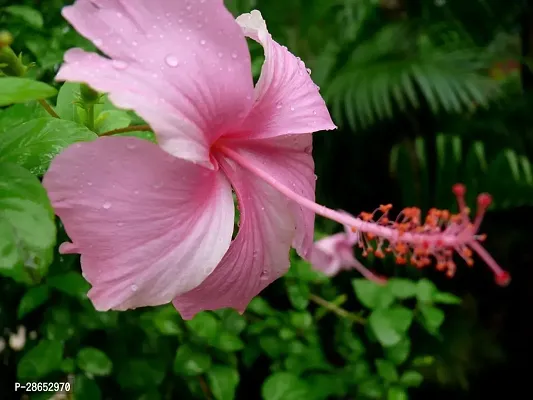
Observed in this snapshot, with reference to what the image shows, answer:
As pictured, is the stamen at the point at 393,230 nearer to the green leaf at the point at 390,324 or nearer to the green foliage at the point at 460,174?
the green leaf at the point at 390,324

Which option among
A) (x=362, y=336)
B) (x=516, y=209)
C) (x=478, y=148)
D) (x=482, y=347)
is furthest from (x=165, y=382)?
(x=516, y=209)

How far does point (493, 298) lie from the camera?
1805 mm

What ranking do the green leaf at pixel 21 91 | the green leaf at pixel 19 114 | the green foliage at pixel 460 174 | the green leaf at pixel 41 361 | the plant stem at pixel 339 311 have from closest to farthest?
the green leaf at pixel 21 91, the green leaf at pixel 19 114, the green leaf at pixel 41 361, the plant stem at pixel 339 311, the green foliage at pixel 460 174

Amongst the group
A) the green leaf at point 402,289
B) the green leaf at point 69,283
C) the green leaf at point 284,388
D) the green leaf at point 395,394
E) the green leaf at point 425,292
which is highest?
Answer: the green leaf at point 69,283

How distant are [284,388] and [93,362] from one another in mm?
231

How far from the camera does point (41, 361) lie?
59 cm

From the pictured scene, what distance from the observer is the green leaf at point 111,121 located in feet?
1.48

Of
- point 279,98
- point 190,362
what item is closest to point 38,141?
point 279,98

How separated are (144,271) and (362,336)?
990 mm

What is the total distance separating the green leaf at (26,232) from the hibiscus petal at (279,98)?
0.50ft

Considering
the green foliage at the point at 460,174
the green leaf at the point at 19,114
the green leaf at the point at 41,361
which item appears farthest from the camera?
the green foliage at the point at 460,174

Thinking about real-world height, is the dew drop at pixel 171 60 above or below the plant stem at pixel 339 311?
above

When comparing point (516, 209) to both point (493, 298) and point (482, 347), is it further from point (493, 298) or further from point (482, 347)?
point (482, 347)

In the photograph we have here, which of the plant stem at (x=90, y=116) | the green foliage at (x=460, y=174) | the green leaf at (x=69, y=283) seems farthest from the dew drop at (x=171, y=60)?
the green foliage at (x=460, y=174)
